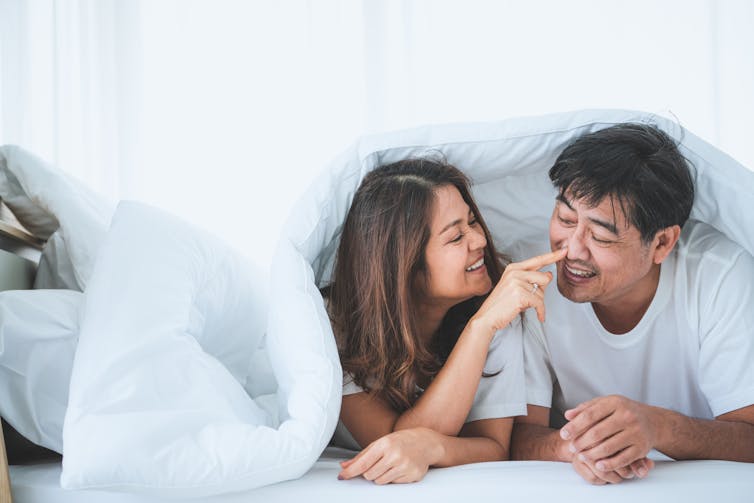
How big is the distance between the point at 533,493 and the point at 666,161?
67 cm

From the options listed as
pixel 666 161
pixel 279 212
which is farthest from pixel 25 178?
pixel 666 161

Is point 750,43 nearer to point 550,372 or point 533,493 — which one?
point 550,372

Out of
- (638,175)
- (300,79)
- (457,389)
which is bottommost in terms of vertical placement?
(457,389)

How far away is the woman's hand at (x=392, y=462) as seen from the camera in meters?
1.02

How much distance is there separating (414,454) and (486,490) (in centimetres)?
12

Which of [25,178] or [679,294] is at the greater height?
[25,178]

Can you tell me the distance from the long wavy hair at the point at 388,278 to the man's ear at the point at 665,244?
0.39m

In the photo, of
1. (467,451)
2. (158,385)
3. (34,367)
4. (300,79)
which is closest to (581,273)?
(467,451)

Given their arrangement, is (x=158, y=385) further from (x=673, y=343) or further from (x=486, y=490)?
(x=673, y=343)

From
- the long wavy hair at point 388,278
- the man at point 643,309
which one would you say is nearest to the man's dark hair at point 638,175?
the man at point 643,309

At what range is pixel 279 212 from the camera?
2.17 m

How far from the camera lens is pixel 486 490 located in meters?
0.97

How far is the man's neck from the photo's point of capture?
4.58 feet

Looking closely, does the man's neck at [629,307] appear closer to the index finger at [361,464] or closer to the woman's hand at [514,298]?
the woman's hand at [514,298]
